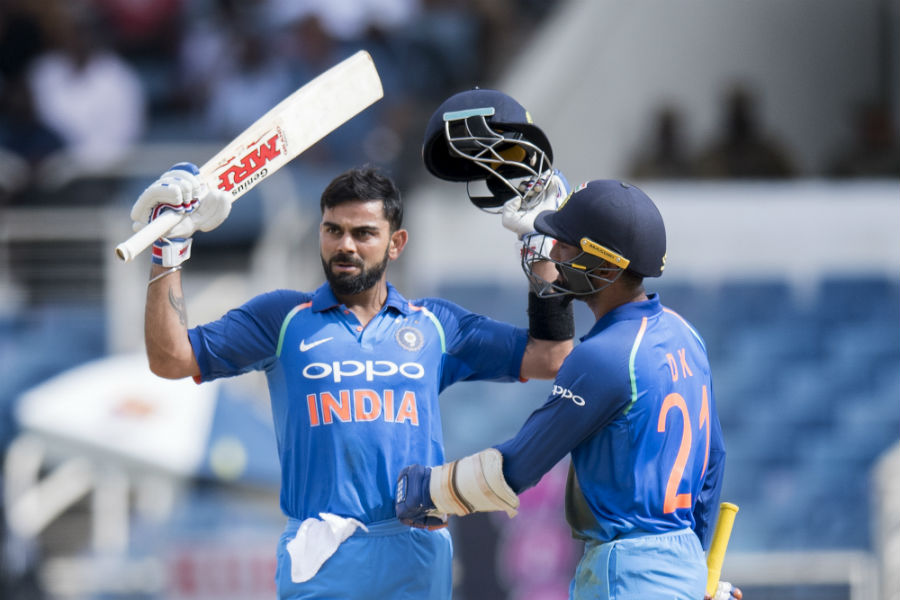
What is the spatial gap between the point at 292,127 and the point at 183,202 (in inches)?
18.5

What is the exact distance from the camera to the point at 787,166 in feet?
30.3

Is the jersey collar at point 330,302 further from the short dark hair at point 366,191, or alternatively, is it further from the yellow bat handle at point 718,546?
the yellow bat handle at point 718,546

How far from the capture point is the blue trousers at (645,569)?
10.1ft

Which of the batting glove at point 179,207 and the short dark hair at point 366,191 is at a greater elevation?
the short dark hair at point 366,191

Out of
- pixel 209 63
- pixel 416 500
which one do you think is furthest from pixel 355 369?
pixel 209 63

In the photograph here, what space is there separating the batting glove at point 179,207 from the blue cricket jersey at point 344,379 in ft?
0.79

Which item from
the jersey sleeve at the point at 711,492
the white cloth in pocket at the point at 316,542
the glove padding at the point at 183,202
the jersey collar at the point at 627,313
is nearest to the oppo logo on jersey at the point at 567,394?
the jersey collar at the point at 627,313

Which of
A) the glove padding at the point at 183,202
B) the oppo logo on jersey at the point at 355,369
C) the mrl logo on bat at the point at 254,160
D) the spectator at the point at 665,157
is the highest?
the spectator at the point at 665,157

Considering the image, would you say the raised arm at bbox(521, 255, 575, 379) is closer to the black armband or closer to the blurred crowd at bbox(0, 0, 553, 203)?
the black armband

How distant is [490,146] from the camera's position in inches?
139

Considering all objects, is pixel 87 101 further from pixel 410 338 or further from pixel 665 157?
pixel 410 338

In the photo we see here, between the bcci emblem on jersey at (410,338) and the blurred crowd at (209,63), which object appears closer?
the bcci emblem on jersey at (410,338)

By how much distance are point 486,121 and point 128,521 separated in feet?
16.9

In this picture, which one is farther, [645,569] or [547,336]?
[547,336]
